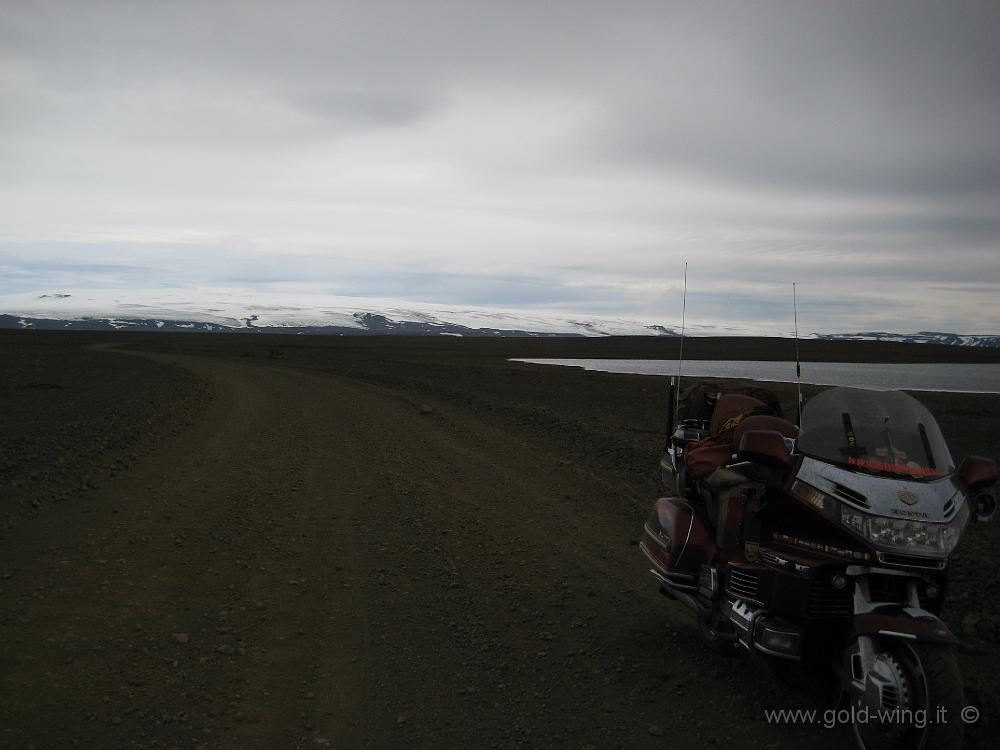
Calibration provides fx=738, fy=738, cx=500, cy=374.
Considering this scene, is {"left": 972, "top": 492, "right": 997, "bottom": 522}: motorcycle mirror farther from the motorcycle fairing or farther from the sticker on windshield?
the sticker on windshield

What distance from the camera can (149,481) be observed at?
9289mm

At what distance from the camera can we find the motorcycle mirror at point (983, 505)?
13.3 ft

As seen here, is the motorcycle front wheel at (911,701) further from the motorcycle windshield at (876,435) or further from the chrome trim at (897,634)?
the motorcycle windshield at (876,435)

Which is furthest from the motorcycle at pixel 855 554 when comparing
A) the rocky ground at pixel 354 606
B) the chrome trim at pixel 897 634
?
the rocky ground at pixel 354 606

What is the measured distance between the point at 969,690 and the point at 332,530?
5.59m

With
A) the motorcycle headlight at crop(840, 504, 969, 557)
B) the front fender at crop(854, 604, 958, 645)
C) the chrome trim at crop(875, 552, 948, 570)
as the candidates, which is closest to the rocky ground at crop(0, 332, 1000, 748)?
the front fender at crop(854, 604, 958, 645)

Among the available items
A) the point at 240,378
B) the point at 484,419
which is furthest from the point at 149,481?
the point at 240,378

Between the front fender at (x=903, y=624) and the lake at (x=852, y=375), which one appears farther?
the lake at (x=852, y=375)

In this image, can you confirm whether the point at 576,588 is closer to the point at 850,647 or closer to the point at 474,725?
→ the point at 474,725

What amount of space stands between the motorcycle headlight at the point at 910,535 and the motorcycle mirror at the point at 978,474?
349 millimetres

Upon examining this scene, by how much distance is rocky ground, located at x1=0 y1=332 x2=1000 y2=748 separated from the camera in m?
4.11

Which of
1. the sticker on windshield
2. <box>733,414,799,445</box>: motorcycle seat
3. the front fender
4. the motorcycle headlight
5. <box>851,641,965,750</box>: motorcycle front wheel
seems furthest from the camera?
<box>733,414,799,445</box>: motorcycle seat

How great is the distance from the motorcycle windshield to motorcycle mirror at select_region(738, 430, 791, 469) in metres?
0.17

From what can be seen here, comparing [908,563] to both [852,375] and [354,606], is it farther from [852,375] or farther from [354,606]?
[852,375]
